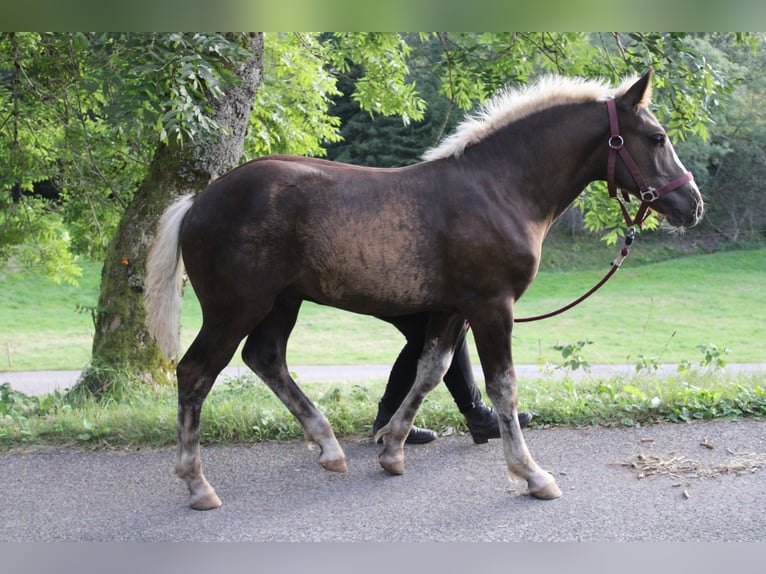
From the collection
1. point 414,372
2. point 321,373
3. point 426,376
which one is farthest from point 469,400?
point 321,373

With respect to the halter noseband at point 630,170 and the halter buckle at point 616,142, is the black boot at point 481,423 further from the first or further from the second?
the halter buckle at point 616,142

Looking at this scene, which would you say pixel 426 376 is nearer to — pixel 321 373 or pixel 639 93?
pixel 639 93

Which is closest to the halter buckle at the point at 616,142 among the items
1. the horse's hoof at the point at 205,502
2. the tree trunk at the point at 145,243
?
the horse's hoof at the point at 205,502

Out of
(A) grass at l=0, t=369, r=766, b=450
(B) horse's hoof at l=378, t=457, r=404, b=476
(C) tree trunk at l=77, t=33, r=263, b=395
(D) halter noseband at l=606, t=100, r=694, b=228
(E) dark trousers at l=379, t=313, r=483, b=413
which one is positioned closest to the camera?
(D) halter noseband at l=606, t=100, r=694, b=228

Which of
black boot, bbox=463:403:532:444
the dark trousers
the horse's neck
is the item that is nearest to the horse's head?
the horse's neck

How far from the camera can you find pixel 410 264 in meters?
3.82

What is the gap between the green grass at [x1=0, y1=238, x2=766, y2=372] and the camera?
17.8 meters

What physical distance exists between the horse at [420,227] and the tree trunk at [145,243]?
2.42m

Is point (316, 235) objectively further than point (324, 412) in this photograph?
No

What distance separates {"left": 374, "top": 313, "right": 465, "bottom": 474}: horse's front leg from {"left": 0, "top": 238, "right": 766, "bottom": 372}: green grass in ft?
33.6

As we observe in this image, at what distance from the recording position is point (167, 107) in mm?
4664

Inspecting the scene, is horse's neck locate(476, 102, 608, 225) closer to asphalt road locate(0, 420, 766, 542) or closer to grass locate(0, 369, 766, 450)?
asphalt road locate(0, 420, 766, 542)

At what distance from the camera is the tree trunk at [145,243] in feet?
20.6

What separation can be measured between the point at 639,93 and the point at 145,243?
438 cm
